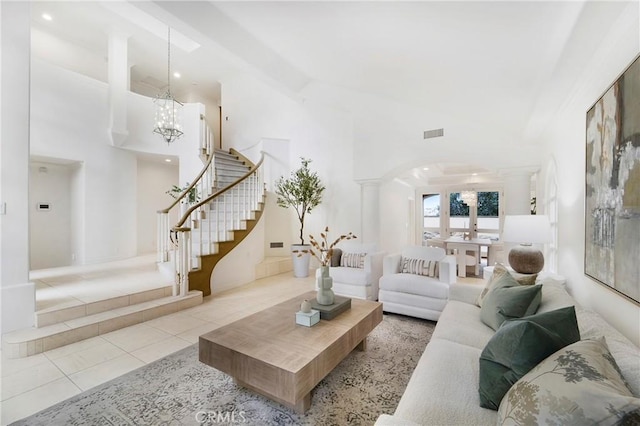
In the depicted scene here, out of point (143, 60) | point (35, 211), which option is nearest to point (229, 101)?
point (143, 60)

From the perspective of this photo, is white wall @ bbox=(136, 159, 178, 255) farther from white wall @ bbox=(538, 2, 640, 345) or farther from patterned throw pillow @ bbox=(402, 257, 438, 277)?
white wall @ bbox=(538, 2, 640, 345)

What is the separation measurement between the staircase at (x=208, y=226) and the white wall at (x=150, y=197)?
1.84 metres

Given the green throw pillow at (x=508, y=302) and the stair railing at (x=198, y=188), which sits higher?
the stair railing at (x=198, y=188)

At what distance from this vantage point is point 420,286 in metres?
3.44

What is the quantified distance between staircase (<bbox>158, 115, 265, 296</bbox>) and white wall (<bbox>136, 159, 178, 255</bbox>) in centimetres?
184

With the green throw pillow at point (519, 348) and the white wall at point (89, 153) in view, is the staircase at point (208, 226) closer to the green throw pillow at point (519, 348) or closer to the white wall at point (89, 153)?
the white wall at point (89, 153)

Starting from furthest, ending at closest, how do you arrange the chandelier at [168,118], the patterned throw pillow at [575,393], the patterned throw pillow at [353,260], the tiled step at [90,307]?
1. the chandelier at [168,118]
2. the patterned throw pillow at [353,260]
3. the tiled step at [90,307]
4. the patterned throw pillow at [575,393]

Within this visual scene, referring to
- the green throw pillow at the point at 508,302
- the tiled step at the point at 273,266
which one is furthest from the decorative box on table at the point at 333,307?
the tiled step at the point at 273,266

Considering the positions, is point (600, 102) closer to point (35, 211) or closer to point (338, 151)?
point (338, 151)

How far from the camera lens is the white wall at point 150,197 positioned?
6848 mm

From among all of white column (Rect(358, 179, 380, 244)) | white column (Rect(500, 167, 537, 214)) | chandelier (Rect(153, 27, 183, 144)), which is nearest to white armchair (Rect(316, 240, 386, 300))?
white column (Rect(358, 179, 380, 244))

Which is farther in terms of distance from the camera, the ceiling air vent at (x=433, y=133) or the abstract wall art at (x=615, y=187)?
the ceiling air vent at (x=433, y=133)

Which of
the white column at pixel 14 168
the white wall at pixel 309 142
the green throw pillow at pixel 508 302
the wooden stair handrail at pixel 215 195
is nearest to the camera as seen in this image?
the green throw pillow at pixel 508 302

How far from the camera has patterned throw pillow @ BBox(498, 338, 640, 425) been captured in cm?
Result: 76
